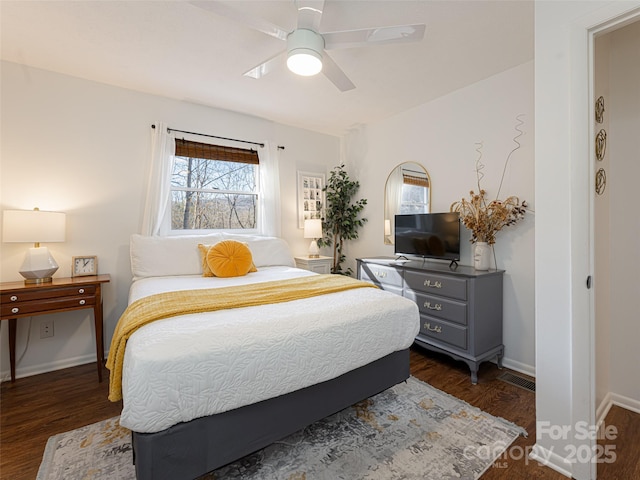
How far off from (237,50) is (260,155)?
5.08ft

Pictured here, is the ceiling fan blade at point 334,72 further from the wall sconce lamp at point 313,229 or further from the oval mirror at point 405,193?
the wall sconce lamp at point 313,229

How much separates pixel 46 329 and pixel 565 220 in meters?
3.94

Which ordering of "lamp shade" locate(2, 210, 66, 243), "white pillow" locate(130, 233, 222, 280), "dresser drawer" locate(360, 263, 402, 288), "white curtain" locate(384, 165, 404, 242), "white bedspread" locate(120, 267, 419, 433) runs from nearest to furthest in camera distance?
"white bedspread" locate(120, 267, 419, 433) → "lamp shade" locate(2, 210, 66, 243) → "white pillow" locate(130, 233, 222, 280) → "dresser drawer" locate(360, 263, 402, 288) → "white curtain" locate(384, 165, 404, 242)

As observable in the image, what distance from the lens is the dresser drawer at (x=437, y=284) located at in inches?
96.3

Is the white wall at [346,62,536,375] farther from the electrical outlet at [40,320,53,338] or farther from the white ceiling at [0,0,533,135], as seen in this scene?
the electrical outlet at [40,320,53,338]

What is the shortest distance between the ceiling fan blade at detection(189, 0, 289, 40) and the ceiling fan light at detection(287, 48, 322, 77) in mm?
150

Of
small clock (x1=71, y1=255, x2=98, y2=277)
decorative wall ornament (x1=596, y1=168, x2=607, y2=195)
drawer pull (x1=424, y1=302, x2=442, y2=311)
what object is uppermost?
decorative wall ornament (x1=596, y1=168, x2=607, y2=195)

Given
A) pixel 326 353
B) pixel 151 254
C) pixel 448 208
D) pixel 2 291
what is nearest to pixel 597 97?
pixel 448 208

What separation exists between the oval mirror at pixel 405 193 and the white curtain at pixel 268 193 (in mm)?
1436

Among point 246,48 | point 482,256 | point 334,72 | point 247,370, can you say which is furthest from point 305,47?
point 482,256

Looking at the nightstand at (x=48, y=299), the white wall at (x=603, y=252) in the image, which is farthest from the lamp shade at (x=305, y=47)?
the nightstand at (x=48, y=299)

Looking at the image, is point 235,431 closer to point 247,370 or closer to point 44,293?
point 247,370

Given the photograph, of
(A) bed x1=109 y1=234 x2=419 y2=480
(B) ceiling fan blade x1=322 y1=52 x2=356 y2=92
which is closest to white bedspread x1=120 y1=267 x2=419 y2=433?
(A) bed x1=109 y1=234 x2=419 y2=480

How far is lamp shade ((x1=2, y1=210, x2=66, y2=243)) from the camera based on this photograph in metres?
2.25
